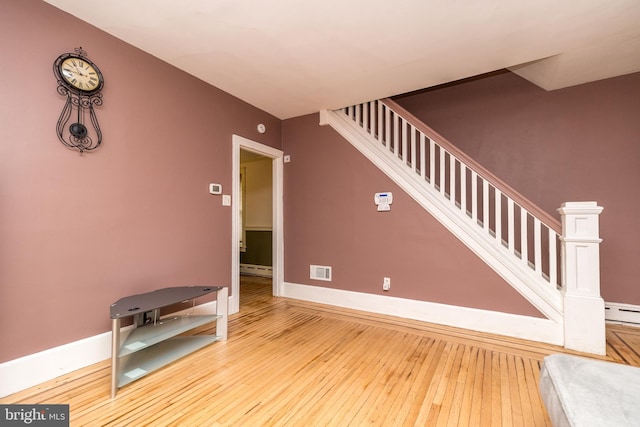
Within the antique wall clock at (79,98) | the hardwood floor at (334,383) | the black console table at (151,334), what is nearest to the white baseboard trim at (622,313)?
the hardwood floor at (334,383)

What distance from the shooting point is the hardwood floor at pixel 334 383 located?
1479 mm

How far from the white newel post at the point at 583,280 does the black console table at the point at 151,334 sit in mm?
2948

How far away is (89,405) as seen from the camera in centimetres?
157

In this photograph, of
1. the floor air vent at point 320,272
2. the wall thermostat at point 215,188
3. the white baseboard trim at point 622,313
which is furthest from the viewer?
the floor air vent at point 320,272

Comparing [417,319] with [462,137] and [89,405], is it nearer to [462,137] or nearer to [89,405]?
[462,137]

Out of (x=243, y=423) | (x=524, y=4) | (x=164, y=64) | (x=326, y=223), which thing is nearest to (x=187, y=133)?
(x=164, y=64)

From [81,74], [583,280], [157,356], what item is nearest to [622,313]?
[583,280]

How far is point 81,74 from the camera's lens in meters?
1.98

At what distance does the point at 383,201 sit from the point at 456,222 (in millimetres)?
822

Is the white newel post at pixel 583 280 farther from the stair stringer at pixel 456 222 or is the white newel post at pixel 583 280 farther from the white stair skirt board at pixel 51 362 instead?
the white stair skirt board at pixel 51 362

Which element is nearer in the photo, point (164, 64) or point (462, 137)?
point (164, 64)

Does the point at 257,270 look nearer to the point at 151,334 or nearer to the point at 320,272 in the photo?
the point at 320,272

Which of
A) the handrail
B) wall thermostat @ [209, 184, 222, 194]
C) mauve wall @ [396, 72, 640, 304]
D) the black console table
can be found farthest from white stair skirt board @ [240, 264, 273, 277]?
mauve wall @ [396, 72, 640, 304]

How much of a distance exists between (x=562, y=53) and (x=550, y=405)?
9.27 ft
